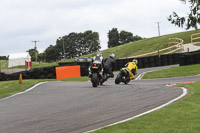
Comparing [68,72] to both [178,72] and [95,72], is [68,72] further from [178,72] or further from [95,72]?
[95,72]

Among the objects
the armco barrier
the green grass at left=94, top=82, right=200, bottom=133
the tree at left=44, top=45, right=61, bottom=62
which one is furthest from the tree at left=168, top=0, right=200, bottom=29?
the tree at left=44, top=45, right=61, bottom=62

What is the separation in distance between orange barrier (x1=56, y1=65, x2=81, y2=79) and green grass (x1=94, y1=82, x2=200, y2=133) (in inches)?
804

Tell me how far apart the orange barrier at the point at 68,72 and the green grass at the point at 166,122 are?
804 inches

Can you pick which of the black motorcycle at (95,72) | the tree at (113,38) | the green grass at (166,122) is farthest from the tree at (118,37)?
the green grass at (166,122)

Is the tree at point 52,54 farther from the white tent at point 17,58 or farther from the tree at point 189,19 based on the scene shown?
the tree at point 189,19

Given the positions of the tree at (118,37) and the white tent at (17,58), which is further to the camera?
the tree at (118,37)

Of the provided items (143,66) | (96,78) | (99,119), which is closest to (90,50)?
(143,66)

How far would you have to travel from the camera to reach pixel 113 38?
13012cm

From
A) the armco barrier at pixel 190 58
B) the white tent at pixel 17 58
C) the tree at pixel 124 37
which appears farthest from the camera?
the tree at pixel 124 37

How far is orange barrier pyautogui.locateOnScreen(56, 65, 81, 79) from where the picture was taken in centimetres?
2731

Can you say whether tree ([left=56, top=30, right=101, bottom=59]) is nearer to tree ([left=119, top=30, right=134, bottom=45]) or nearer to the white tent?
tree ([left=119, top=30, right=134, bottom=45])

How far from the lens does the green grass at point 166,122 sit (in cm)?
517

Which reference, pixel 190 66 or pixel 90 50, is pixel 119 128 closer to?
pixel 190 66

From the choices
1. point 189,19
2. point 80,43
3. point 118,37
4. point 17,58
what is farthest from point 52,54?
point 189,19
